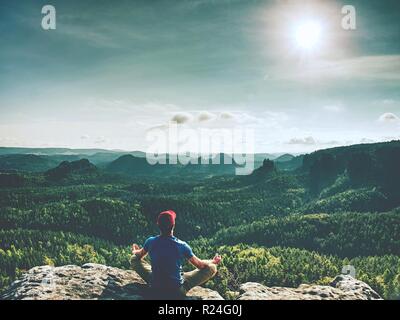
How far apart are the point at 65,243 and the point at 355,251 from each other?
142 meters

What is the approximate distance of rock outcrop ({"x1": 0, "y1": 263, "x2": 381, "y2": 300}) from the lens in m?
23.5

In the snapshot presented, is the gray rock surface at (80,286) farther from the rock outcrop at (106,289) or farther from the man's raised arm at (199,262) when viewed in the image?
the man's raised arm at (199,262)

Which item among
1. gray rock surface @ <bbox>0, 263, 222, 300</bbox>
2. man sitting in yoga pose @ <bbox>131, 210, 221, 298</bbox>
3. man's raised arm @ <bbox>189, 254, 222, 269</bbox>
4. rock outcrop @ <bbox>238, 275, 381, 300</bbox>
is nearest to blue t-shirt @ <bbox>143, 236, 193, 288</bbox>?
man sitting in yoga pose @ <bbox>131, 210, 221, 298</bbox>

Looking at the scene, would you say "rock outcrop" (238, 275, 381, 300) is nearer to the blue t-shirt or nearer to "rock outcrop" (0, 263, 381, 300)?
"rock outcrop" (0, 263, 381, 300)

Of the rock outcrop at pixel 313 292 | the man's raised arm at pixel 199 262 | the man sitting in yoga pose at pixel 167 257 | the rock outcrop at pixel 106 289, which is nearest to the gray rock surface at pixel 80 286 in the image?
the rock outcrop at pixel 106 289

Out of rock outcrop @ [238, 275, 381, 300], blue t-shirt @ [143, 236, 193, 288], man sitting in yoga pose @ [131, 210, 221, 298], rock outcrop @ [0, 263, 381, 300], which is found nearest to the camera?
man sitting in yoga pose @ [131, 210, 221, 298]

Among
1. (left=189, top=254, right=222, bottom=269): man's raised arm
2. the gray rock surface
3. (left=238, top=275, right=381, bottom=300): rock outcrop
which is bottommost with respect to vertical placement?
(left=238, top=275, right=381, bottom=300): rock outcrop

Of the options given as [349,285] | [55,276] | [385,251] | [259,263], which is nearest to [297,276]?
[259,263]

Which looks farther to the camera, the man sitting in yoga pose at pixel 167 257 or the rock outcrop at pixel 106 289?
the rock outcrop at pixel 106 289

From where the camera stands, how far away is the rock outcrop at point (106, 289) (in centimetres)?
2345

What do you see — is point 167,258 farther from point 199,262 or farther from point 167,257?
point 199,262
